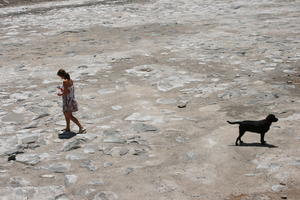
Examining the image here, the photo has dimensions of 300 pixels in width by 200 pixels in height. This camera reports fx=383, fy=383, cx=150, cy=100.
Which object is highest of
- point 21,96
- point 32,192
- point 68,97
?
point 68,97

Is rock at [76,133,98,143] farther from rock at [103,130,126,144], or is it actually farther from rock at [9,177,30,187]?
rock at [9,177,30,187]

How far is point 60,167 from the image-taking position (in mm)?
6172

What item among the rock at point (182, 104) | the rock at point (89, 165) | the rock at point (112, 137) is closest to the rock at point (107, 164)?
the rock at point (89, 165)

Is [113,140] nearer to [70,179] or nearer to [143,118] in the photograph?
[143,118]

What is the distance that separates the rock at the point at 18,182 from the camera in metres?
5.68

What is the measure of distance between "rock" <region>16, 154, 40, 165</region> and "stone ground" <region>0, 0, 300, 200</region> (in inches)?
0.7

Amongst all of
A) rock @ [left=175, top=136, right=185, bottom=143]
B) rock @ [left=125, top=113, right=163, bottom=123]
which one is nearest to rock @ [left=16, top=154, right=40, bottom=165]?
rock @ [left=125, top=113, right=163, bottom=123]

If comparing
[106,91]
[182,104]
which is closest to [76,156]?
[182,104]

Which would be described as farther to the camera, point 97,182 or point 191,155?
point 191,155

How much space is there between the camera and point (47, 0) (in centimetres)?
3033

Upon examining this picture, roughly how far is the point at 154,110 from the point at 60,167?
2.86 meters

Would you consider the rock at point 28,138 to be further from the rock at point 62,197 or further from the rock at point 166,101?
the rock at point 166,101

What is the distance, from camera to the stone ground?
18.3ft

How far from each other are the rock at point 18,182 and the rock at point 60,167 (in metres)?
0.47
